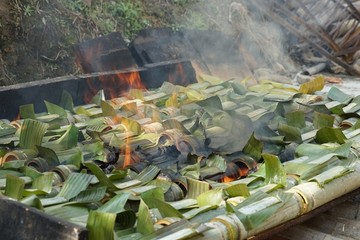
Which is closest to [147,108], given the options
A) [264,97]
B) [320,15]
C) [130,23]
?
[264,97]

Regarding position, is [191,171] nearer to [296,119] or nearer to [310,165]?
[310,165]

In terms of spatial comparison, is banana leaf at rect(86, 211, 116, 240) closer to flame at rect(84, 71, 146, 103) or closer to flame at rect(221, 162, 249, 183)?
flame at rect(221, 162, 249, 183)

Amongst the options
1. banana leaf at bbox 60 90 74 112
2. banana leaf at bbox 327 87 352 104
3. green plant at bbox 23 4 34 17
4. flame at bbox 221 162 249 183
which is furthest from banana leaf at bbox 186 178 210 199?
green plant at bbox 23 4 34 17

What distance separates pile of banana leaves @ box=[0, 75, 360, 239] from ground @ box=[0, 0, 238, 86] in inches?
64.4

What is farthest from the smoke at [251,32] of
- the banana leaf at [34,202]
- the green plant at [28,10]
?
the banana leaf at [34,202]

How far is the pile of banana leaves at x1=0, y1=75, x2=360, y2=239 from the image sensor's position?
8.00 ft

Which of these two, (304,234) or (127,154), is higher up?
(127,154)

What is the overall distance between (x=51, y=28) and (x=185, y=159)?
11.0 feet

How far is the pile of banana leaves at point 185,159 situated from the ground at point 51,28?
1.64 m

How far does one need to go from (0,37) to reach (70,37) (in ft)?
2.63

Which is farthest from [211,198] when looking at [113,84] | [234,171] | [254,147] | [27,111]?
[113,84]

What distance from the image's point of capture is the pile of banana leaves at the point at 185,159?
2.44m

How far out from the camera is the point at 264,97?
456cm

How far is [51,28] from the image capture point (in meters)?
6.20
